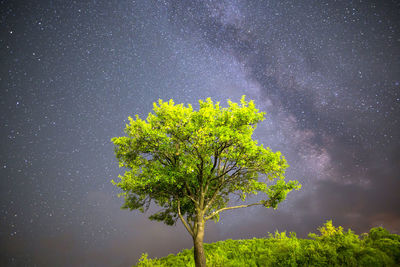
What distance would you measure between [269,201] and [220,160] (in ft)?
16.7

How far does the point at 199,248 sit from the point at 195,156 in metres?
6.16

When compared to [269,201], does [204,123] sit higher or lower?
higher

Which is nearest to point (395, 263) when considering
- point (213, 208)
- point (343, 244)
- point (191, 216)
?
point (343, 244)

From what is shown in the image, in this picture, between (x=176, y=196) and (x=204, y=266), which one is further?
(x=176, y=196)

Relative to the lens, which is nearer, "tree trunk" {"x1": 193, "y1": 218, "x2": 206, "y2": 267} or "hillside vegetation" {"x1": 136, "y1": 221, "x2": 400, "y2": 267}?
"hillside vegetation" {"x1": 136, "y1": 221, "x2": 400, "y2": 267}

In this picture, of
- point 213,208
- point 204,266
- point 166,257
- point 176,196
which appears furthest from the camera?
point 166,257

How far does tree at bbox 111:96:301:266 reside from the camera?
1311 centimetres

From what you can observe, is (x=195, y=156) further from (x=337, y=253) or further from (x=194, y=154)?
(x=337, y=253)

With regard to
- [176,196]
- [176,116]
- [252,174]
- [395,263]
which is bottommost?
[395,263]

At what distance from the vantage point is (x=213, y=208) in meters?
17.1

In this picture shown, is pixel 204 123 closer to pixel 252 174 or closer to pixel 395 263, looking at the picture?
pixel 252 174

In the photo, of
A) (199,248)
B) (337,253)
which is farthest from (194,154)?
(337,253)

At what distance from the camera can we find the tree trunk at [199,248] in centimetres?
1253

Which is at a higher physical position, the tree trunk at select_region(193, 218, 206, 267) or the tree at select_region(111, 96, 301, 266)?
the tree at select_region(111, 96, 301, 266)
